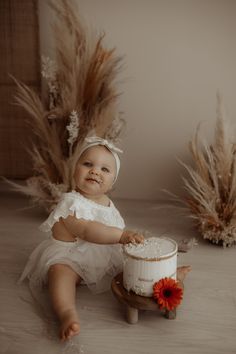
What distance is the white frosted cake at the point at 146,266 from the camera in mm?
1161

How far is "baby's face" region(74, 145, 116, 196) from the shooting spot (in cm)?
135

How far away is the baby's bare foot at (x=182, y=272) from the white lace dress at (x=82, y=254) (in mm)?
170

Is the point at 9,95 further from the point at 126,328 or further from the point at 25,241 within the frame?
the point at 126,328

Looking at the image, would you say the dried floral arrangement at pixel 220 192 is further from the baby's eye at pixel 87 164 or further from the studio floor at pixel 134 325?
the baby's eye at pixel 87 164

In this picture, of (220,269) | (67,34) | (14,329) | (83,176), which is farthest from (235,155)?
(14,329)

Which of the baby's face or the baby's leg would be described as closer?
the baby's leg

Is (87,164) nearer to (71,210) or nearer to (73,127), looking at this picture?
(71,210)

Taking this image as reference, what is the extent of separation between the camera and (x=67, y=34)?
167 centimetres

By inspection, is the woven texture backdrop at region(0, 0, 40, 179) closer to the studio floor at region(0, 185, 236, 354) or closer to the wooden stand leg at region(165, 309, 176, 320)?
the studio floor at region(0, 185, 236, 354)

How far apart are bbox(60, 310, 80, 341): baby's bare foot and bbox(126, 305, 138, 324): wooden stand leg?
129 mm

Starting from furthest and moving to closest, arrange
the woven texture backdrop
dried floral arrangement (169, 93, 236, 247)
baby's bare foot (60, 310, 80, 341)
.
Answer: the woven texture backdrop → dried floral arrangement (169, 93, 236, 247) → baby's bare foot (60, 310, 80, 341)

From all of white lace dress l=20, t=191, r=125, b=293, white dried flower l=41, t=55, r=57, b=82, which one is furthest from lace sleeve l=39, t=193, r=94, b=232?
white dried flower l=41, t=55, r=57, b=82

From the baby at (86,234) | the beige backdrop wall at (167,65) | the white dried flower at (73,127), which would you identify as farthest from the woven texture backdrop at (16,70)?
the baby at (86,234)

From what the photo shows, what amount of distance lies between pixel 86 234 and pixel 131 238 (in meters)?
0.14
